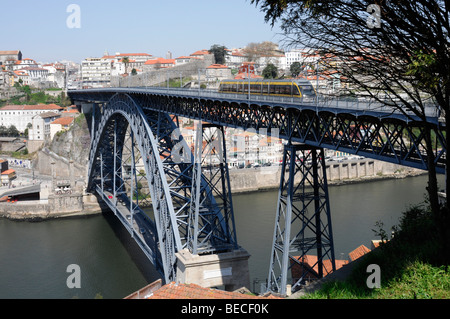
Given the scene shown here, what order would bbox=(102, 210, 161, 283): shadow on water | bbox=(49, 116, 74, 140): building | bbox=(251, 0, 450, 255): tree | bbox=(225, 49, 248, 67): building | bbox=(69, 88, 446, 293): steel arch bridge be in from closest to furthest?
bbox=(251, 0, 450, 255): tree
bbox=(69, 88, 446, 293): steel arch bridge
bbox=(102, 210, 161, 283): shadow on water
bbox=(49, 116, 74, 140): building
bbox=(225, 49, 248, 67): building

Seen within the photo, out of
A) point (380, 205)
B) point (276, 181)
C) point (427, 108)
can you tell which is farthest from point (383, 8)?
point (276, 181)

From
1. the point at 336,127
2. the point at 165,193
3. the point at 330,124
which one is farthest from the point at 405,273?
the point at 165,193

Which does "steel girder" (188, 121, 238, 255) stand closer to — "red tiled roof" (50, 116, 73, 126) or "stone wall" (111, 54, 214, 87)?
"stone wall" (111, 54, 214, 87)

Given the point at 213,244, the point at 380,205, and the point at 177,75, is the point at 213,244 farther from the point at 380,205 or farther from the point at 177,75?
the point at 177,75
